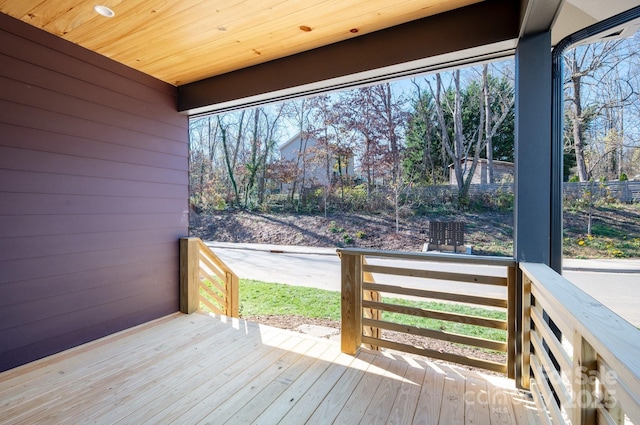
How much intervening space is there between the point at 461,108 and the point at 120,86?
4.65m

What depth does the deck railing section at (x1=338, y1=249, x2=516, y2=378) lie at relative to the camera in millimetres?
1894

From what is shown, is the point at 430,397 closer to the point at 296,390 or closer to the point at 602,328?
the point at 296,390

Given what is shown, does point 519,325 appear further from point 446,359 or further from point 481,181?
point 481,181

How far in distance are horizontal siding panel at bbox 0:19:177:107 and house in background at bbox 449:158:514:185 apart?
11.6ft

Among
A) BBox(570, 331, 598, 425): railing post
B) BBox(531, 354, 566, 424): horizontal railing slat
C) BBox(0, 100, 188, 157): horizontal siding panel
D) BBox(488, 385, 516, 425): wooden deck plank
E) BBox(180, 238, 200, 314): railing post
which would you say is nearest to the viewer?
BBox(570, 331, 598, 425): railing post

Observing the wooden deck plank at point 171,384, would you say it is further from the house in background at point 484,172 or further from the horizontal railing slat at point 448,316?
the house in background at point 484,172

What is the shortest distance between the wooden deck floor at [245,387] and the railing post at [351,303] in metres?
0.11

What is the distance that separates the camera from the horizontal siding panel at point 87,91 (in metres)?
2.03

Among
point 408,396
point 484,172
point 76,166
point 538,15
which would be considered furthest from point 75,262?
point 484,172

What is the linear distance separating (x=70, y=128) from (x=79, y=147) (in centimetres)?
15

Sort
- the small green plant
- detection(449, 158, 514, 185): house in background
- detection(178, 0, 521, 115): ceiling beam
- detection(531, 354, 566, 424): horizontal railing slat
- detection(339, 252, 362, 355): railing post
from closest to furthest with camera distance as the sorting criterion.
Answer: detection(531, 354, 566, 424): horizontal railing slat → detection(178, 0, 521, 115): ceiling beam → detection(339, 252, 362, 355): railing post → detection(449, 158, 514, 185): house in background → the small green plant

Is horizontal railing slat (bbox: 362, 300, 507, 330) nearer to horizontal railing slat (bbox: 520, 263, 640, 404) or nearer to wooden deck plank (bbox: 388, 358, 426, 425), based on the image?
wooden deck plank (bbox: 388, 358, 426, 425)

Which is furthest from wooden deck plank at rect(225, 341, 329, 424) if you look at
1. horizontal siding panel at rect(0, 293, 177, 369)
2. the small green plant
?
the small green plant

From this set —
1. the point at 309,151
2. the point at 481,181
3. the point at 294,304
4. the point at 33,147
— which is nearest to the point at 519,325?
the point at 481,181
